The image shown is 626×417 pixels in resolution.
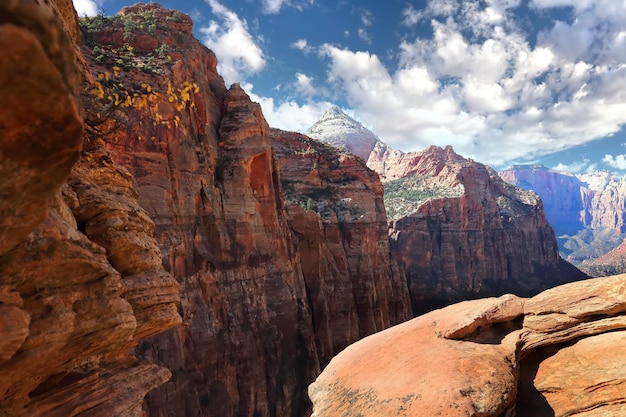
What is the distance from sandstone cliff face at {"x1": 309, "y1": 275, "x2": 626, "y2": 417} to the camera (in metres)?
6.29

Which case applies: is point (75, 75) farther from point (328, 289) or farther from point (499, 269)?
point (499, 269)

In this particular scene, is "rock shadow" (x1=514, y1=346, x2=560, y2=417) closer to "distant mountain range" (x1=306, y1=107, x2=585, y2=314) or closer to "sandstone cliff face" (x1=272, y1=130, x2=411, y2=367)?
"sandstone cliff face" (x1=272, y1=130, x2=411, y2=367)

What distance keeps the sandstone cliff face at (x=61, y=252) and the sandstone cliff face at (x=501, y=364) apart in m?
4.01

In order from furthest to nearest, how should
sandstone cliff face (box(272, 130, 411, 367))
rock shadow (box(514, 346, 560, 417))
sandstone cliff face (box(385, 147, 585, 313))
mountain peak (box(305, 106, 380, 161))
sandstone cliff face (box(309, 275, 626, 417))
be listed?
mountain peak (box(305, 106, 380, 161)) < sandstone cliff face (box(385, 147, 585, 313)) < sandstone cliff face (box(272, 130, 411, 367)) < rock shadow (box(514, 346, 560, 417)) < sandstone cliff face (box(309, 275, 626, 417))

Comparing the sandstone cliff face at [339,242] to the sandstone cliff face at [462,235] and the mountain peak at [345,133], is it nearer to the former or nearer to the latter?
the sandstone cliff face at [462,235]

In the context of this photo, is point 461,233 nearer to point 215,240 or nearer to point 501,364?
point 215,240

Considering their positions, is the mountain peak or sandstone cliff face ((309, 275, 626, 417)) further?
the mountain peak

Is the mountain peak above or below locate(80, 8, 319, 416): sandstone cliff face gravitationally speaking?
above

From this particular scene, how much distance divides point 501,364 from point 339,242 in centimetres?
3558

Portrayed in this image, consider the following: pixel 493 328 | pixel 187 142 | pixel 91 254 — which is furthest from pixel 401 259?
pixel 91 254

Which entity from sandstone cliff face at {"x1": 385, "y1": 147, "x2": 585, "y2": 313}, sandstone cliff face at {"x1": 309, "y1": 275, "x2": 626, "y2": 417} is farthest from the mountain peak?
sandstone cliff face at {"x1": 309, "y1": 275, "x2": 626, "y2": 417}

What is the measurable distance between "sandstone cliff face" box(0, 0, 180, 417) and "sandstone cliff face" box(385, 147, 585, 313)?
66398 mm

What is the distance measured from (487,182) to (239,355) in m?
97.7

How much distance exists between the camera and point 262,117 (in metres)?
29.8
